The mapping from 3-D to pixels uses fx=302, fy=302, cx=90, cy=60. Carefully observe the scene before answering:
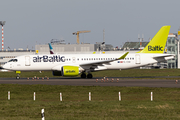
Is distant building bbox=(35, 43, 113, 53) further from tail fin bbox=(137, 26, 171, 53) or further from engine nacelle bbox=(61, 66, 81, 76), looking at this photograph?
engine nacelle bbox=(61, 66, 81, 76)

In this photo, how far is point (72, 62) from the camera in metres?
51.1

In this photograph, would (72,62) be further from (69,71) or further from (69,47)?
(69,47)

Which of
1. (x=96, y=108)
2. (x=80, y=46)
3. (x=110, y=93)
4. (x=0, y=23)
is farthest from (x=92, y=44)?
(x=96, y=108)

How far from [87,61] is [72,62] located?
8.41 ft

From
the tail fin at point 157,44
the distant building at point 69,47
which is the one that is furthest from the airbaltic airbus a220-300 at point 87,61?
the distant building at point 69,47

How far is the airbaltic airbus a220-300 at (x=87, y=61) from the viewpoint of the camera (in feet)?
164

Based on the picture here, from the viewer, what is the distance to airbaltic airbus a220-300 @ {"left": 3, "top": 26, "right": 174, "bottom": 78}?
50094 mm

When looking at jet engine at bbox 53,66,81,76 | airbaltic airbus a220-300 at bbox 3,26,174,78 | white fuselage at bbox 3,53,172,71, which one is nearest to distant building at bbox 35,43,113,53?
airbaltic airbus a220-300 at bbox 3,26,174,78

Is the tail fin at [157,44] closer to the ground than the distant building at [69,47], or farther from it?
closer to the ground

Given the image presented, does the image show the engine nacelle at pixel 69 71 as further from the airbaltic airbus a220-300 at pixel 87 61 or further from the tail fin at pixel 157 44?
the tail fin at pixel 157 44

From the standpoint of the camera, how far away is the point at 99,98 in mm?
26484

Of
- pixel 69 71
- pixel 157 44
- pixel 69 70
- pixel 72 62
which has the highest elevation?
pixel 157 44

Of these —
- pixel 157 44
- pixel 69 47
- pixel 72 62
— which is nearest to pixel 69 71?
pixel 72 62

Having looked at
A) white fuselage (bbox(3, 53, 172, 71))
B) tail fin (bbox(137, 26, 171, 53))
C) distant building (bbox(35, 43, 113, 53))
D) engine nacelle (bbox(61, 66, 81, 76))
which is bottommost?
engine nacelle (bbox(61, 66, 81, 76))
